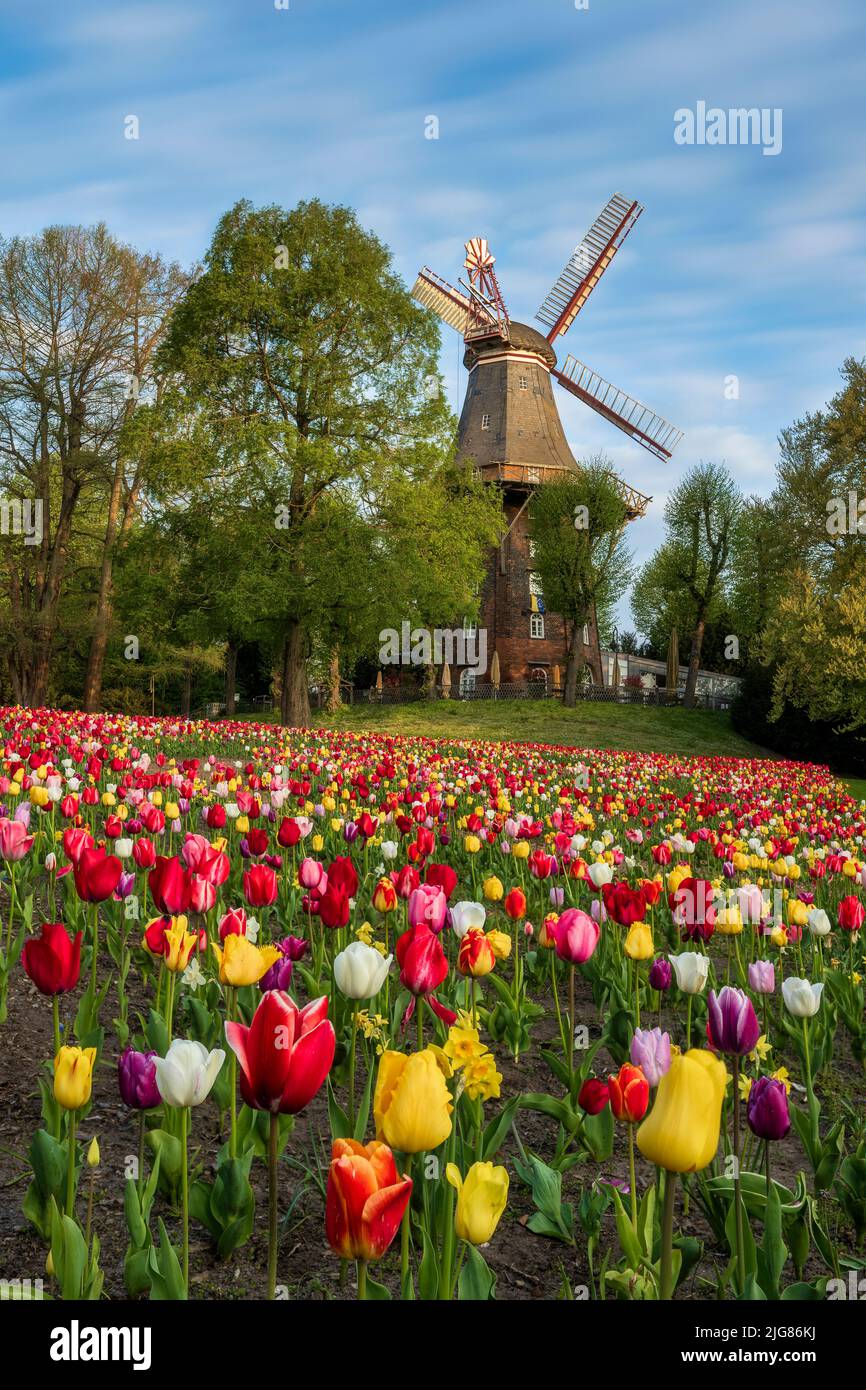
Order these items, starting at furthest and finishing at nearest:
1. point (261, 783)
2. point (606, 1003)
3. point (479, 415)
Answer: point (479, 415) < point (261, 783) < point (606, 1003)

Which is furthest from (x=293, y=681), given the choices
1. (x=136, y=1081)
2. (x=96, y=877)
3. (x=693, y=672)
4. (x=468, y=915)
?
(x=136, y=1081)

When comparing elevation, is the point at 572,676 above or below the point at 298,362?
below

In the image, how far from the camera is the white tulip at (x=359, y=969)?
2449mm

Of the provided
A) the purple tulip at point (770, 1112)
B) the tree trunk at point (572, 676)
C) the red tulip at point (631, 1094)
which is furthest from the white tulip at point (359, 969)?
the tree trunk at point (572, 676)

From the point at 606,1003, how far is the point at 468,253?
160 feet

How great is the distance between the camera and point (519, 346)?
4484cm

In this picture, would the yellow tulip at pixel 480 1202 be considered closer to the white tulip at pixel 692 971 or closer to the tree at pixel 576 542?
the white tulip at pixel 692 971

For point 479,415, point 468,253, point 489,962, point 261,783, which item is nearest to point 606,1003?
point 489,962

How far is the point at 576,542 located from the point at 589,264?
69.0 ft

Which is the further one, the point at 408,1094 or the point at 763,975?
the point at 763,975

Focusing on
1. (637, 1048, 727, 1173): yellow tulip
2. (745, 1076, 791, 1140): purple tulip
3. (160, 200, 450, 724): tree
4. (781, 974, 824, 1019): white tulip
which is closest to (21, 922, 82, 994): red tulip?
(637, 1048, 727, 1173): yellow tulip

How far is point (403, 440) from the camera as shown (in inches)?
1029

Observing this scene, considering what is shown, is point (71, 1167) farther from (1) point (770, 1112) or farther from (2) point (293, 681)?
(2) point (293, 681)
